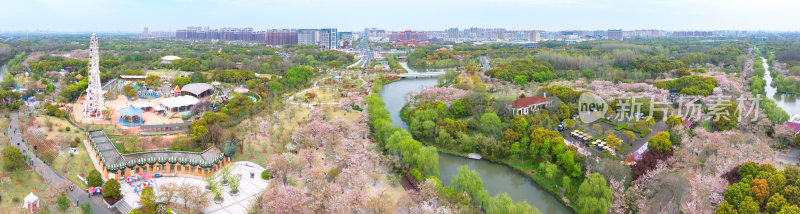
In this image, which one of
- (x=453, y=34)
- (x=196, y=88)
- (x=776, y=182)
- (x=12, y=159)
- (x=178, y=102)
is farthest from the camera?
(x=453, y=34)

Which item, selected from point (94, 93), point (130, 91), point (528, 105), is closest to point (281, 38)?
point (130, 91)

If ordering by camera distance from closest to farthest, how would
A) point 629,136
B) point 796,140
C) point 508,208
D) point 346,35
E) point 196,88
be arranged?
1. point 508,208
2. point 796,140
3. point 629,136
4. point 196,88
5. point 346,35

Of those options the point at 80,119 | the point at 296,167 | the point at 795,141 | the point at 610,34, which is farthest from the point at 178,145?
the point at 610,34

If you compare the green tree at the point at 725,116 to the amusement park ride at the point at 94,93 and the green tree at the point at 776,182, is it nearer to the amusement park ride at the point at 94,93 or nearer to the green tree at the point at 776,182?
the green tree at the point at 776,182

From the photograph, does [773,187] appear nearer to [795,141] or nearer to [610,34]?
[795,141]

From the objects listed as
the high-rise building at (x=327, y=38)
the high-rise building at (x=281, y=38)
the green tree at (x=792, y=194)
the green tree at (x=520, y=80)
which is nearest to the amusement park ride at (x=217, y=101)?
the green tree at (x=520, y=80)

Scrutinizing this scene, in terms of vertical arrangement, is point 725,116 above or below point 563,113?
above

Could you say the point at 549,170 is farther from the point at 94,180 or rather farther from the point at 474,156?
the point at 94,180
